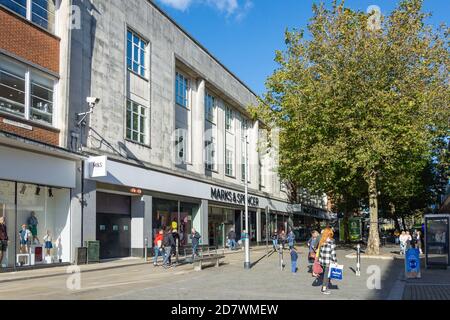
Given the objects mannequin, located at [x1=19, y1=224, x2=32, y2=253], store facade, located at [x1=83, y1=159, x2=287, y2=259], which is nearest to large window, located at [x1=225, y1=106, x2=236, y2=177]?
store facade, located at [x1=83, y1=159, x2=287, y2=259]

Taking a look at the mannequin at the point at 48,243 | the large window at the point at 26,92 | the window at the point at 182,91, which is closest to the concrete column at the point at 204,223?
the window at the point at 182,91

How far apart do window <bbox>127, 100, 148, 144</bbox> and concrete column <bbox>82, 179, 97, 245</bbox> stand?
4.33 m

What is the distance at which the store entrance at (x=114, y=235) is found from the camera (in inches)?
962

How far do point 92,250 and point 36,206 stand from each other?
3216mm

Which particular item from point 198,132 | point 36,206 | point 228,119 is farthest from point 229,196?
point 36,206

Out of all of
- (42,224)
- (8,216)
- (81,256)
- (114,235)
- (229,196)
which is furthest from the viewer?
(229,196)

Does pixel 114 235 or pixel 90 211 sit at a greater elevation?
pixel 90 211

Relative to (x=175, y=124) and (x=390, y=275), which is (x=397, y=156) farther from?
(x=175, y=124)

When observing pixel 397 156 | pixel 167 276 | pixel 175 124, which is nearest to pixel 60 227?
pixel 167 276

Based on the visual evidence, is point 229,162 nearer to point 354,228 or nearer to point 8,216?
point 354,228

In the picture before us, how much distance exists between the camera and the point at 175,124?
1266 inches

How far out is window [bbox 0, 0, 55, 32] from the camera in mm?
19297

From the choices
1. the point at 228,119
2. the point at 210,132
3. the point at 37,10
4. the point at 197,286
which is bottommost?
the point at 197,286

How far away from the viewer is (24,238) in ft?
64.5
